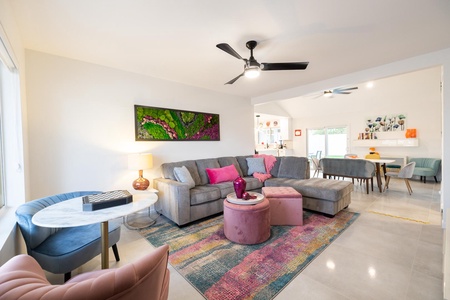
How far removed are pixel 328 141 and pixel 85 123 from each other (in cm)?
797

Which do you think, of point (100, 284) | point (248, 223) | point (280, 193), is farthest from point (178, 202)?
point (100, 284)

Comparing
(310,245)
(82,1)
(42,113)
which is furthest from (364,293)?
(42,113)

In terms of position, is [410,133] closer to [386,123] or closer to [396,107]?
[386,123]

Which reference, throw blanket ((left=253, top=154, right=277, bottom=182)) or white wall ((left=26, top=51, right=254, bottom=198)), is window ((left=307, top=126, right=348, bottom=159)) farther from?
white wall ((left=26, top=51, right=254, bottom=198))

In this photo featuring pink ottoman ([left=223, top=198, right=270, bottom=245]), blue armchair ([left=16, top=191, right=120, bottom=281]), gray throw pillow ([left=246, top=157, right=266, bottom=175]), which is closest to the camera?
blue armchair ([left=16, top=191, right=120, bottom=281])

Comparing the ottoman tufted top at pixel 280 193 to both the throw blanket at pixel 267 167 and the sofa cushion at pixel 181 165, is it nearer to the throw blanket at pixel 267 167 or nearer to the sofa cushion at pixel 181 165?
the throw blanket at pixel 267 167

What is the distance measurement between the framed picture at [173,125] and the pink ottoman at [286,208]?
2.05m

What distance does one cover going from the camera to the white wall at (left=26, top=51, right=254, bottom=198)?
8.05ft

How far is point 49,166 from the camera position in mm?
2504

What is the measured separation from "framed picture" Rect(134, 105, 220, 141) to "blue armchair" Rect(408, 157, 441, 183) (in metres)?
5.46

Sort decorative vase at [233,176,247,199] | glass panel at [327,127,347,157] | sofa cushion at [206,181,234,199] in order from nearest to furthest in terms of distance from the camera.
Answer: decorative vase at [233,176,247,199] → sofa cushion at [206,181,234,199] → glass panel at [327,127,347,157]

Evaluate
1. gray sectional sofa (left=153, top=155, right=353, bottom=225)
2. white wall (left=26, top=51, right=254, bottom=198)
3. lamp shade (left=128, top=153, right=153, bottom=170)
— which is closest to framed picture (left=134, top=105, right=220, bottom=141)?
white wall (left=26, top=51, right=254, bottom=198)

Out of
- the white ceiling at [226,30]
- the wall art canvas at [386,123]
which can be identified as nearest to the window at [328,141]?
the wall art canvas at [386,123]

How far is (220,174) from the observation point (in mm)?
3652
